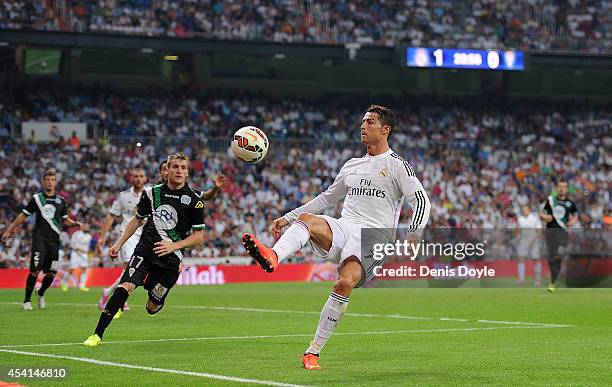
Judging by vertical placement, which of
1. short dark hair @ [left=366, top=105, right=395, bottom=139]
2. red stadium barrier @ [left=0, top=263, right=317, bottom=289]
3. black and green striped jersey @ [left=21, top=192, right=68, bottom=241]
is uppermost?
short dark hair @ [left=366, top=105, right=395, bottom=139]

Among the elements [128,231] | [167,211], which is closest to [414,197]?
[167,211]

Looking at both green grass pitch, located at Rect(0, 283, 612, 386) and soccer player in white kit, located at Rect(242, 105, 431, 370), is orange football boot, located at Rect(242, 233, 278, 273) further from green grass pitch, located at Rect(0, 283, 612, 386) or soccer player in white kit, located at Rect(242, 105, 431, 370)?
green grass pitch, located at Rect(0, 283, 612, 386)

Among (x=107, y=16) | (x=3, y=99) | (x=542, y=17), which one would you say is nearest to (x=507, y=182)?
(x=542, y=17)

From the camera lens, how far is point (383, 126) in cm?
1098

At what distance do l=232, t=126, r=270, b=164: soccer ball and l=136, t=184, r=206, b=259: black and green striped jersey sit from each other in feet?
3.14

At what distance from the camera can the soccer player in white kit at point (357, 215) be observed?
10.5 m

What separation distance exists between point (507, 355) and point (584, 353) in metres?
0.92

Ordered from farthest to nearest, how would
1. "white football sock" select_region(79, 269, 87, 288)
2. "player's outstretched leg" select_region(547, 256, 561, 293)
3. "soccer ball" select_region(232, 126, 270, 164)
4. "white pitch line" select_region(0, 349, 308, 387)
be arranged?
"white football sock" select_region(79, 269, 87, 288)
"player's outstretched leg" select_region(547, 256, 561, 293)
"soccer ball" select_region(232, 126, 270, 164)
"white pitch line" select_region(0, 349, 308, 387)

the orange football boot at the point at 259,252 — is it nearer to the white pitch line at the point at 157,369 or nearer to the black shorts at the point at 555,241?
the white pitch line at the point at 157,369

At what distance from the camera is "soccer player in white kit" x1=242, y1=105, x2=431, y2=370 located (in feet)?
34.4

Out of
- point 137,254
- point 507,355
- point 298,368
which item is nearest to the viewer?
point 298,368

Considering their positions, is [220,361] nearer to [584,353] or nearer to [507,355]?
[507,355]

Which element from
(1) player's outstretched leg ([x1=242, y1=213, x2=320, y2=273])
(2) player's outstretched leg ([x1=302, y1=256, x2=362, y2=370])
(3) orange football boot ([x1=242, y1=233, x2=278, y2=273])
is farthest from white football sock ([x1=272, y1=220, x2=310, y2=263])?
(2) player's outstretched leg ([x1=302, y1=256, x2=362, y2=370])

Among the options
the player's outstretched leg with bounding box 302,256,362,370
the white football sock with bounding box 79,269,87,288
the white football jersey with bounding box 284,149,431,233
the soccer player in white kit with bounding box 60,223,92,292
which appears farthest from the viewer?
the soccer player in white kit with bounding box 60,223,92,292
